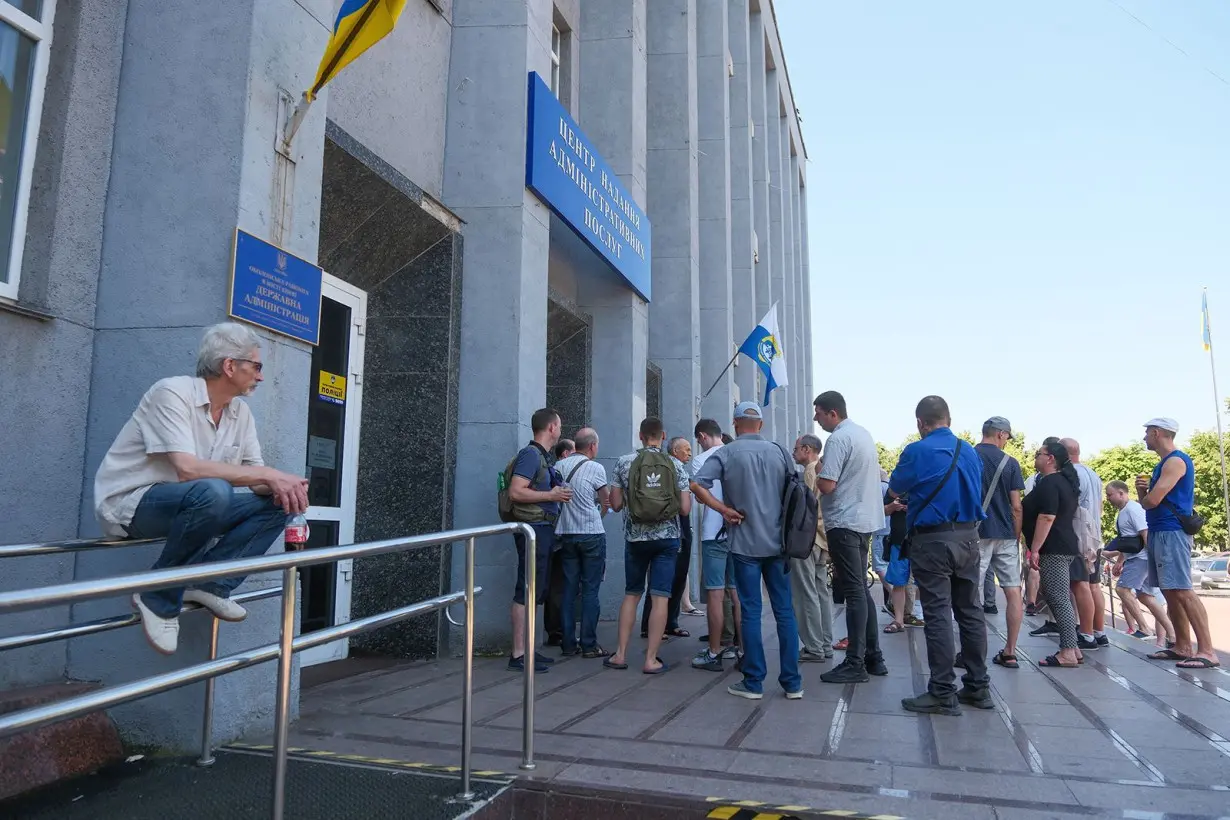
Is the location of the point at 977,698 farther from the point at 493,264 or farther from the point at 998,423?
the point at 493,264

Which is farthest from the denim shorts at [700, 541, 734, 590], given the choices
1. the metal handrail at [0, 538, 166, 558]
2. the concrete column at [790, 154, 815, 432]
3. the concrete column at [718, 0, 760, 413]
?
the concrete column at [790, 154, 815, 432]

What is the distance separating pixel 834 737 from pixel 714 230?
13.3 m

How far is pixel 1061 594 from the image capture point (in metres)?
7.11

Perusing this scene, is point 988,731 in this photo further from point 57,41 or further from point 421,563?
point 57,41

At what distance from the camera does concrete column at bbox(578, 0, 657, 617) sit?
1091 cm

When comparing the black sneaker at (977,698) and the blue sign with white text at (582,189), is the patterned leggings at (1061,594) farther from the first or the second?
the blue sign with white text at (582,189)

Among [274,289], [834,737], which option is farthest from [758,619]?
[274,289]

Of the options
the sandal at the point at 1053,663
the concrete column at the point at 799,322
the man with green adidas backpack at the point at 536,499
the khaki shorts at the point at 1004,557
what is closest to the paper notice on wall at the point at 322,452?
the man with green adidas backpack at the point at 536,499

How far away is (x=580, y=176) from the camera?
920 cm

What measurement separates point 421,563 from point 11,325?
3763mm

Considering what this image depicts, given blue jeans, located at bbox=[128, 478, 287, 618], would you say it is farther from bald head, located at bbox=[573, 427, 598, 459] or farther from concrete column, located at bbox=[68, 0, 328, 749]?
bald head, located at bbox=[573, 427, 598, 459]

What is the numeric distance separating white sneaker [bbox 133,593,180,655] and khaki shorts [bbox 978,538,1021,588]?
19.3 feet

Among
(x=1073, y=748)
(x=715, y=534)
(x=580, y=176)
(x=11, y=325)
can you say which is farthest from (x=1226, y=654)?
(x=11, y=325)

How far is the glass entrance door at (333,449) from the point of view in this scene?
6.62m
